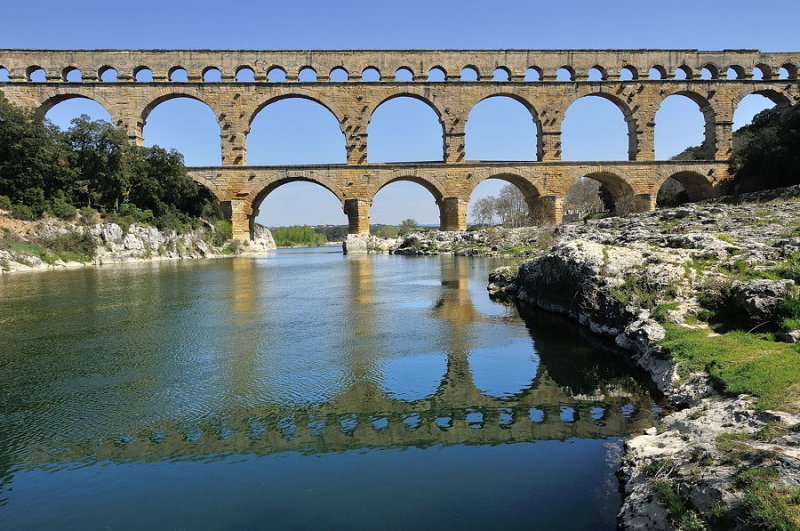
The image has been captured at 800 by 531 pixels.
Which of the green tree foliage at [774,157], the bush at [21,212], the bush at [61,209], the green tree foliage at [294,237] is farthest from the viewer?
the green tree foliage at [294,237]

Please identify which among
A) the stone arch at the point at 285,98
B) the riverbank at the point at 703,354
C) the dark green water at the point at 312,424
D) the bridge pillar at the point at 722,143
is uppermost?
the stone arch at the point at 285,98

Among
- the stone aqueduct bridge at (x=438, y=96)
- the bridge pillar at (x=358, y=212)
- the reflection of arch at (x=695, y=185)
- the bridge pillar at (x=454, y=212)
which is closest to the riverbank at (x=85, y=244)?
the stone aqueduct bridge at (x=438, y=96)

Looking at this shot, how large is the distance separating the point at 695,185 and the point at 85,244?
34.0m

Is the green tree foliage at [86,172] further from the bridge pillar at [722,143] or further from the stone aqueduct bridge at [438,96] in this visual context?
the bridge pillar at [722,143]

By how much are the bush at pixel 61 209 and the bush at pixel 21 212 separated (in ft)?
3.11

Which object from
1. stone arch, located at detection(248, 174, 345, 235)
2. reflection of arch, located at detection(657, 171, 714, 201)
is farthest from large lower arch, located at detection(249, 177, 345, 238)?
reflection of arch, located at detection(657, 171, 714, 201)

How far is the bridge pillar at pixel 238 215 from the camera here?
3036cm

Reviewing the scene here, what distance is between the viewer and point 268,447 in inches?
153

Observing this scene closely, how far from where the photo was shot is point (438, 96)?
31.6 m

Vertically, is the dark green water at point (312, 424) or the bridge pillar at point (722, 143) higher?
the bridge pillar at point (722, 143)

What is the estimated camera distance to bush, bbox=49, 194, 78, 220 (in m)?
24.4

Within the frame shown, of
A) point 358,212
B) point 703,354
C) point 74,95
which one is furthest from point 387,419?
point 74,95

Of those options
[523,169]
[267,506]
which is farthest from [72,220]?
[267,506]

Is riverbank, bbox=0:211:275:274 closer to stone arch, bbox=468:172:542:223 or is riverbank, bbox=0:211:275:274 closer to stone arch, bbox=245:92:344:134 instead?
stone arch, bbox=245:92:344:134
